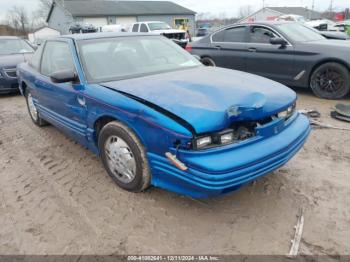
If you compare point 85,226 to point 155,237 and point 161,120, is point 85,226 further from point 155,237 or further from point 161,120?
point 161,120

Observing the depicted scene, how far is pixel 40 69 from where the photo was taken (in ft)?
15.1

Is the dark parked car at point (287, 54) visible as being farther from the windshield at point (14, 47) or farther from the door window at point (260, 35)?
the windshield at point (14, 47)

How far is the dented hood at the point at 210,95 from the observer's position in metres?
2.46

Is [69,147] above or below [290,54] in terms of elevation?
below

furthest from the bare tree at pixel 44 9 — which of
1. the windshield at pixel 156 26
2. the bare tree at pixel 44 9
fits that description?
the windshield at pixel 156 26

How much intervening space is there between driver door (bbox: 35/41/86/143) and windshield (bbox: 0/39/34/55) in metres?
5.05

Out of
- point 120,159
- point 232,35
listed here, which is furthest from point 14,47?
point 120,159

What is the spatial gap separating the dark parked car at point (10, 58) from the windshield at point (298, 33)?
635cm

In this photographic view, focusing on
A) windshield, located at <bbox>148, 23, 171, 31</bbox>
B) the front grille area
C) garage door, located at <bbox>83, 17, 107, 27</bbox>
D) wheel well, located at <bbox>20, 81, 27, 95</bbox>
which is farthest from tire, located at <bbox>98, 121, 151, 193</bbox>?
garage door, located at <bbox>83, 17, 107, 27</bbox>

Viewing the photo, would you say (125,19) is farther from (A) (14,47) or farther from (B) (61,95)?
(B) (61,95)

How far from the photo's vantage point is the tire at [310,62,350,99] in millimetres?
5742

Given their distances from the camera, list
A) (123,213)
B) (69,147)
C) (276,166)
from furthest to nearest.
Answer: (69,147), (123,213), (276,166)

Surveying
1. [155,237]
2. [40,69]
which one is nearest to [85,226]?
[155,237]

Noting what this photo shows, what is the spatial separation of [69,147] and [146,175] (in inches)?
79.0
